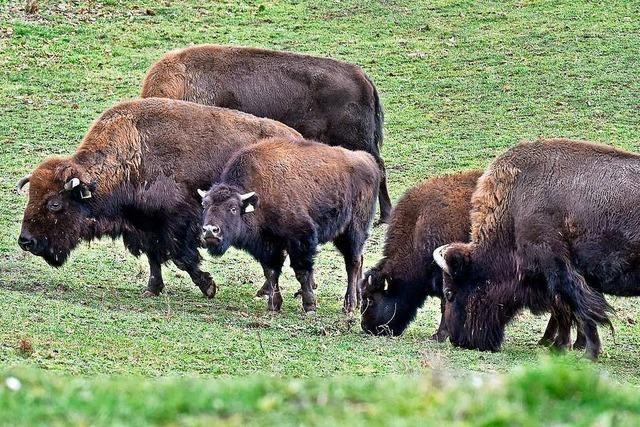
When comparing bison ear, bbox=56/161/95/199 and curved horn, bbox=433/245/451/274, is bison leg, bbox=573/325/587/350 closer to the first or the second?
curved horn, bbox=433/245/451/274

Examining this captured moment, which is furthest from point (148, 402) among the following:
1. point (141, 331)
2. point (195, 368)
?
point (141, 331)

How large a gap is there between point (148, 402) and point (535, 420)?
5.29ft

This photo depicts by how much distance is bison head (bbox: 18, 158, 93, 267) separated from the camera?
1324 cm

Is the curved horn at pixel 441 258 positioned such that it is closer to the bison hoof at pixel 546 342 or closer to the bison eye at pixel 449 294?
the bison eye at pixel 449 294

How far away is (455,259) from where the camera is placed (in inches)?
480

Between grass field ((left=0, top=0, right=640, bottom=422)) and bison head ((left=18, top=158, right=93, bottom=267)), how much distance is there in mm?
428

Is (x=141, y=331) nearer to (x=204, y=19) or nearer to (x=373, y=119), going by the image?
(x=373, y=119)

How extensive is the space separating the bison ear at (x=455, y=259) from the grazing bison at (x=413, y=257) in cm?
70

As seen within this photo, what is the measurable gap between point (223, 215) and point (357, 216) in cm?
204

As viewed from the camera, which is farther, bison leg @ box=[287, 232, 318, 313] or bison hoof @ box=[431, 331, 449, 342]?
bison leg @ box=[287, 232, 318, 313]

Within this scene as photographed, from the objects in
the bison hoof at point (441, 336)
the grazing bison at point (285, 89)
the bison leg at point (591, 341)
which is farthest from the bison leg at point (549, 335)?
the grazing bison at point (285, 89)

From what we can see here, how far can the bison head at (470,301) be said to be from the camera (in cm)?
1213

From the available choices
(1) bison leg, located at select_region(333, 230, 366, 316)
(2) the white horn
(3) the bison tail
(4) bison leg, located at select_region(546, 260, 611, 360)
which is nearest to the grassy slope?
(4) bison leg, located at select_region(546, 260, 611, 360)

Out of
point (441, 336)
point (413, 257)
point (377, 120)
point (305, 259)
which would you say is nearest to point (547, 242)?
point (441, 336)
